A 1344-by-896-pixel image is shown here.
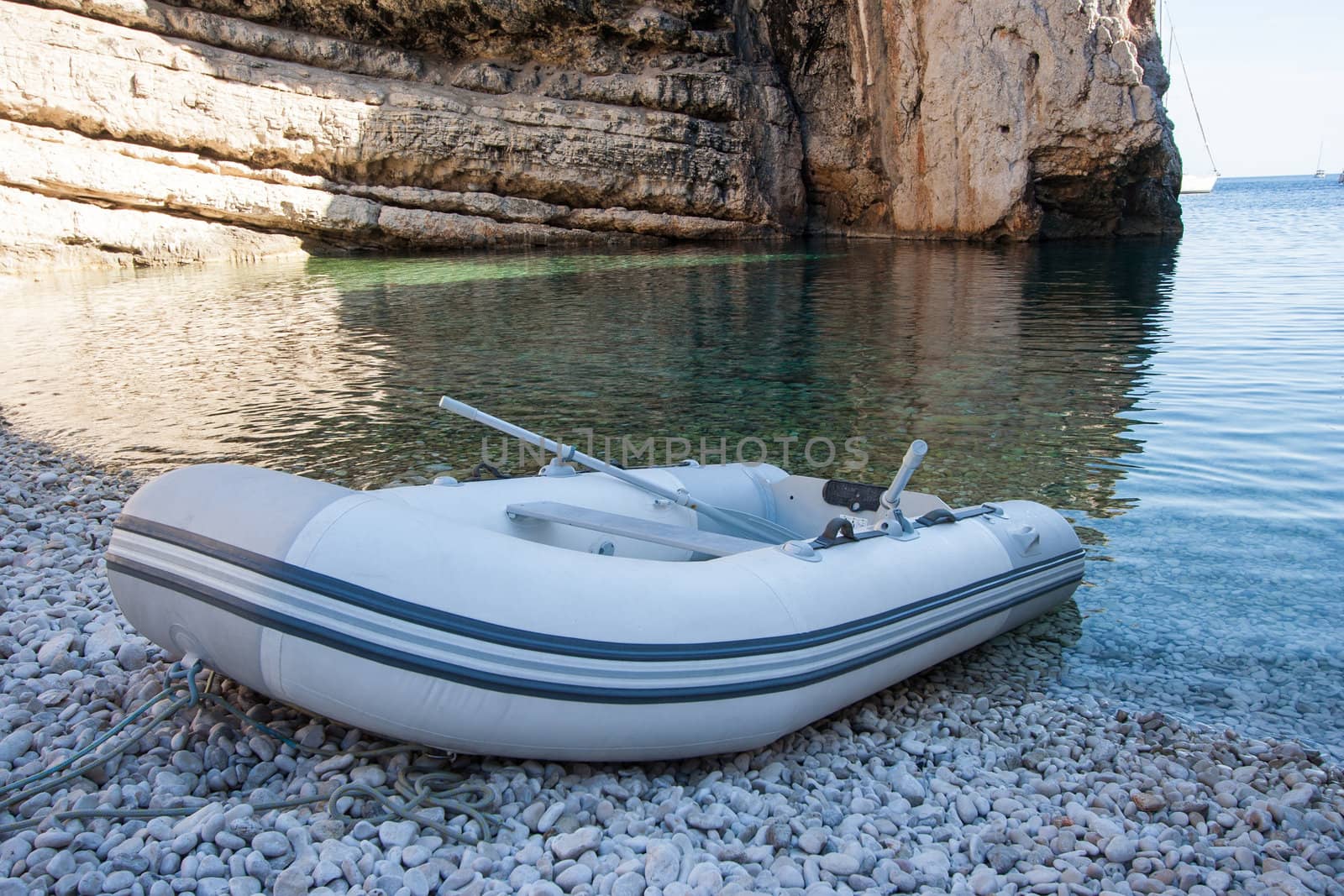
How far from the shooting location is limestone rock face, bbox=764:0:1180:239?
684 inches

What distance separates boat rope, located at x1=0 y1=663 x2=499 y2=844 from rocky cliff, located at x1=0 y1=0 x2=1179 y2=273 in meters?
16.8

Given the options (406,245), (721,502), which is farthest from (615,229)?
(721,502)

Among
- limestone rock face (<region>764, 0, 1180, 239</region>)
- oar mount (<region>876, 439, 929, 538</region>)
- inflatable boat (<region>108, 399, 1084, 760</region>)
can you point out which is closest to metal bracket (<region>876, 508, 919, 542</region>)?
oar mount (<region>876, 439, 929, 538</region>)

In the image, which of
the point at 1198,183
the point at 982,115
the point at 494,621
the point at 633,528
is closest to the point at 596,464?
the point at 633,528

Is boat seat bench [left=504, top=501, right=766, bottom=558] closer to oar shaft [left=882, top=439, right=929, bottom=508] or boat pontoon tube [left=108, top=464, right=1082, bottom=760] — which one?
boat pontoon tube [left=108, top=464, right=1082, bottom=760]

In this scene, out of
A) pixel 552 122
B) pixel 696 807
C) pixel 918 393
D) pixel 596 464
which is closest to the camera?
pixel 696 807

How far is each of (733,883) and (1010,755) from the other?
Answer: 1.10m

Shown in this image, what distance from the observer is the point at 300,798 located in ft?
7.27

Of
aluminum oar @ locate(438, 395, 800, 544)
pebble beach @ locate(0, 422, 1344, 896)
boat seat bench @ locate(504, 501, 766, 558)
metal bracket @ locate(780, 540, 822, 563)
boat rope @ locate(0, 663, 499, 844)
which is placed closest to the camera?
pebble beach @ locate(0, 422, 1344, 896)

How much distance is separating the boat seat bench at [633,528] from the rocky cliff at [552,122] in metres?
16.7

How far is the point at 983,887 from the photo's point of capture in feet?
6.73

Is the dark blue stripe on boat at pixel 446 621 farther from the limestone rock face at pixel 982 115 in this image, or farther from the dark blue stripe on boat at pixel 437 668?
the limestone rock face at pixel 982 115

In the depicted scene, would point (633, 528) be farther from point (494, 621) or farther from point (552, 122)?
point (552, 122)

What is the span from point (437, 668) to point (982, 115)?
19.3 metres
